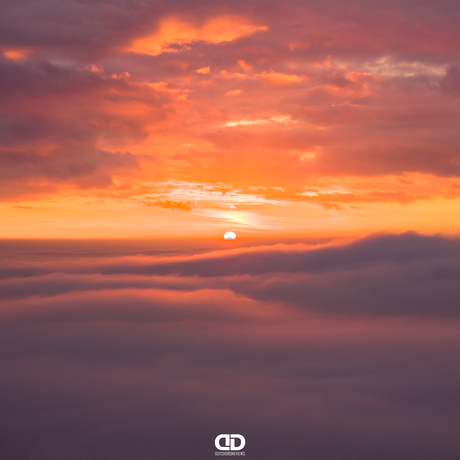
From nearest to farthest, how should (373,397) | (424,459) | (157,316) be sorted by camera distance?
(424,459) < (373,397) < (157,316)

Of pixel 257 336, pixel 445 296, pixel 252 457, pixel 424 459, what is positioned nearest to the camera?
pixel 424 459

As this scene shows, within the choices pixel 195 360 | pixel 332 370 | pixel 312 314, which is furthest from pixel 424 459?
pixel 312 314

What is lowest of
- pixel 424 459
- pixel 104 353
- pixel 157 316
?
A: pixel 424 459

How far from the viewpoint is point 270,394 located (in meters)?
67.8

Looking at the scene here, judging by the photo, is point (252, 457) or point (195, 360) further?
point (195, 360)

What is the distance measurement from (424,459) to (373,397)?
2279 cm

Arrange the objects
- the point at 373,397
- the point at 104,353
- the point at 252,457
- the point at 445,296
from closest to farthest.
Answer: the point at 252,457 → the point at 373,397 → the point at 104,353 → the point at 445,296

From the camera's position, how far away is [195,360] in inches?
3246

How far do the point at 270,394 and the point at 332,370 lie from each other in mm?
17150

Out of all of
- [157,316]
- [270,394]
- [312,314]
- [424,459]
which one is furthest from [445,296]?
[424,459]

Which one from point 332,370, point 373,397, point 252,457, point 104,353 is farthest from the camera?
point 104,353

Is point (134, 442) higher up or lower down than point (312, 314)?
lower down

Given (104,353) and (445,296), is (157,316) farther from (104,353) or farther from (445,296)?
(445,296)

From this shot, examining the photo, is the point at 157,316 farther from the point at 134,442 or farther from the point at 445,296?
the point at 445,296
